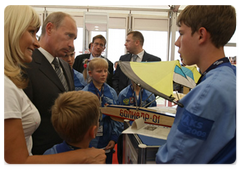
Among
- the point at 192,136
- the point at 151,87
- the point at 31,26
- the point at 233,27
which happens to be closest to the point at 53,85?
the point at 31,26

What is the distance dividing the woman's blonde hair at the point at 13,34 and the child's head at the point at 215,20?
0.79 m

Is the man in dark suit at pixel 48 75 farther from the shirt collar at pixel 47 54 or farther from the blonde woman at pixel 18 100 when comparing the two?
the blonde woman at pixel 18 100

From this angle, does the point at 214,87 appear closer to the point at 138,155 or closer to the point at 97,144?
the point at 138,155

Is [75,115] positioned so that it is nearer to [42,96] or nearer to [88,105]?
[88,105]

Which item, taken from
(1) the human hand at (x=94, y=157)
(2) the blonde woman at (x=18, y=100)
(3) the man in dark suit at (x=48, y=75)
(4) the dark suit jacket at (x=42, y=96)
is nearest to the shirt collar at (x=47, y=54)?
(3) the man in dark suit at (x=48, y=75)

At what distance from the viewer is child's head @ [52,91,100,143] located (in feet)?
2.78

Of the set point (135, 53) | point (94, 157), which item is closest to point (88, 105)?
point (94, 157)

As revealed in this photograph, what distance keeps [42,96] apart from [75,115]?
0.40m

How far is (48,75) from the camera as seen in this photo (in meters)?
1.20

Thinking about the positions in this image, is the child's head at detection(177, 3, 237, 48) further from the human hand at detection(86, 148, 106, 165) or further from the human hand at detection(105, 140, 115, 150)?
the human hand at detection(105, 140, 115, 150)

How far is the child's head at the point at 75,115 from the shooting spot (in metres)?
0.85

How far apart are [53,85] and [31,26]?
0.46 meters

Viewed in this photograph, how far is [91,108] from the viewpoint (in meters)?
0.88

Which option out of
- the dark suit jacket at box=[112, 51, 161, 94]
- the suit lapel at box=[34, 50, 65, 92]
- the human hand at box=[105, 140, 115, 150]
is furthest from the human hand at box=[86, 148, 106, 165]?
the dark suit jacket at box=[112, 51, 161, 94]
